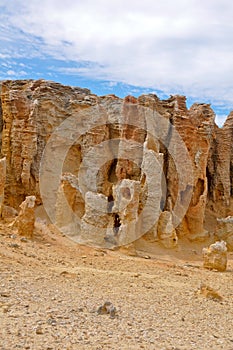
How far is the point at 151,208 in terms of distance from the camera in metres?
17.4

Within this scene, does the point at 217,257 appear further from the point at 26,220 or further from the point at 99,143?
the point at 99,143

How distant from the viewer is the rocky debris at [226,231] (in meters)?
18.9

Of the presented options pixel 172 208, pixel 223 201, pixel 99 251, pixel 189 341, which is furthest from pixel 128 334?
pixel 223 201

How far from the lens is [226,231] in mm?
19172

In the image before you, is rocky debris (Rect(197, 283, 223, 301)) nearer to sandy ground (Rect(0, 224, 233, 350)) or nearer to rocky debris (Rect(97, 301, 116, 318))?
sandy ground (Rect(0, 224, 233, 350))

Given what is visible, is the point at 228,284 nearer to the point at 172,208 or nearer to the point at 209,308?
the point at 209,308

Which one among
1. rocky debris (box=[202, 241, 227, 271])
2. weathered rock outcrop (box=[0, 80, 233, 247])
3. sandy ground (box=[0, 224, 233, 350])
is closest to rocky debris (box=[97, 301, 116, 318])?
sandy ground (box=[0, 224, 233, 350])

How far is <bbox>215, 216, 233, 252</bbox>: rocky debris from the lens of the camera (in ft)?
62.1

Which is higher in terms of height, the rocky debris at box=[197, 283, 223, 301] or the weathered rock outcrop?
the weathered rock outcrop

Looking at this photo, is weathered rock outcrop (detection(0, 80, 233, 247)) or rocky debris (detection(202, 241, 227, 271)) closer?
rocky debris (detection(202, 241, 227, 271))

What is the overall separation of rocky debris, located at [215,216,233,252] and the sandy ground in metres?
4.61

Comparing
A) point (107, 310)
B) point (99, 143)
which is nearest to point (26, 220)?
point (99, 143)

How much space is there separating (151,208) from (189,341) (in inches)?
442

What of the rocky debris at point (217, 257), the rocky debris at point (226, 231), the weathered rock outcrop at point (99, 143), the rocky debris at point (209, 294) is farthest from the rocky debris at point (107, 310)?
the rocky debris at point (226, 231)
